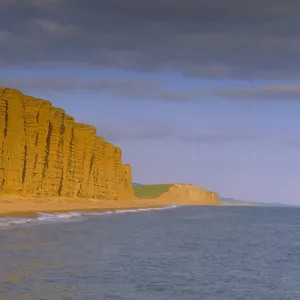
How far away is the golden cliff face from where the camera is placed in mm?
73500

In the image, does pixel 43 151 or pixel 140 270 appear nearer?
pixel 140 270

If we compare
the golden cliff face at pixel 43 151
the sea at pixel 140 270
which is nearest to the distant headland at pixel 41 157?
the golden cliff face at pixel 43 151

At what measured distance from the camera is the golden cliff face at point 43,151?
241 ft

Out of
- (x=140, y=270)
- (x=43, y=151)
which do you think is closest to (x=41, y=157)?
(x=43, y=151)

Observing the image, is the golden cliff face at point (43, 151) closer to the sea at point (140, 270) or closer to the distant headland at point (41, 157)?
the distant headland at point (41, 157)

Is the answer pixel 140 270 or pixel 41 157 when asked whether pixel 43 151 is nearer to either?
pixel 41 157

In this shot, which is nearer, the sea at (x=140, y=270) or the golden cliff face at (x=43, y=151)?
the sea at (x=140, y=270)

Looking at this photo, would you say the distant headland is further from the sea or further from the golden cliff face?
the sea

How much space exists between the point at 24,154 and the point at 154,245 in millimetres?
49148

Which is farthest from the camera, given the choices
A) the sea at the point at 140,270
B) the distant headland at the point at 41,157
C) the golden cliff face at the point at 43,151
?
the golden cliff face at the point at 43,151

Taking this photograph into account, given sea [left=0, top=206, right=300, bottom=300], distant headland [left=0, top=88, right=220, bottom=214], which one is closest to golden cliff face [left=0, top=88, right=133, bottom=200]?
distant headland [left=0, top=88, right=220, bottom=214]

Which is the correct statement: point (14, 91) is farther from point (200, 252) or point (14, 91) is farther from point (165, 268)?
point (165, 268)

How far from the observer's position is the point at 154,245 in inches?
1177

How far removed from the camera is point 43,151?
79.9 meters
